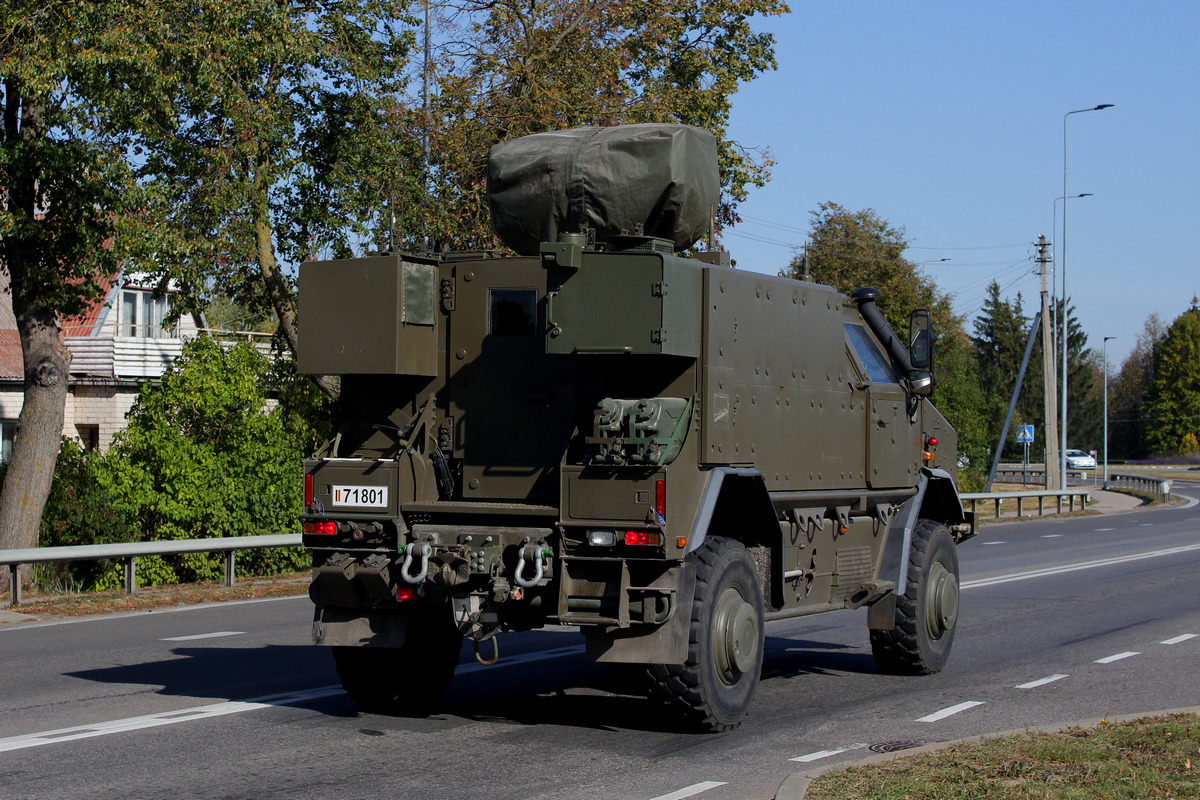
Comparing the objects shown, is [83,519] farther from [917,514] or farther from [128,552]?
[917,514]

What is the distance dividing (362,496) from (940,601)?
487 centimetres

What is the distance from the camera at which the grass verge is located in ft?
20.6

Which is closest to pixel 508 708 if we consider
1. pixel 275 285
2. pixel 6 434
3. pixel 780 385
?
pixel 780 385

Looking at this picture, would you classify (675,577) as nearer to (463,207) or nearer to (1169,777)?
(1169,777)

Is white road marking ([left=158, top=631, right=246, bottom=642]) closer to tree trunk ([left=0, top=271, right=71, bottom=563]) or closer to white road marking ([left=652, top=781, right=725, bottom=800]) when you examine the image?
tree trunk ([left=0, top=271, right=71, bottom=563])

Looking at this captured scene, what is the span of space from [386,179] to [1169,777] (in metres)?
15.9

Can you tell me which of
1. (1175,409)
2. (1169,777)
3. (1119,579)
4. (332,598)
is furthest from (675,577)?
(1175,409)

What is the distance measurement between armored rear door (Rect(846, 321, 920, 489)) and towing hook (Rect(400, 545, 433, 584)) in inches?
147

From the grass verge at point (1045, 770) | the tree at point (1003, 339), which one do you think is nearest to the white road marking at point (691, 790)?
the grass verge at point (1045, 770)

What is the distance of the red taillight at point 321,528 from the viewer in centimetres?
819

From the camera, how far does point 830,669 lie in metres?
11.1

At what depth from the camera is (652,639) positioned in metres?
7.53

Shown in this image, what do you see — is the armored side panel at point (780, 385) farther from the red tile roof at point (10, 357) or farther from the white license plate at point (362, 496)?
the red tile roof at point (10, 357)

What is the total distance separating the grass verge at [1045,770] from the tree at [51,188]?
12768 mm
